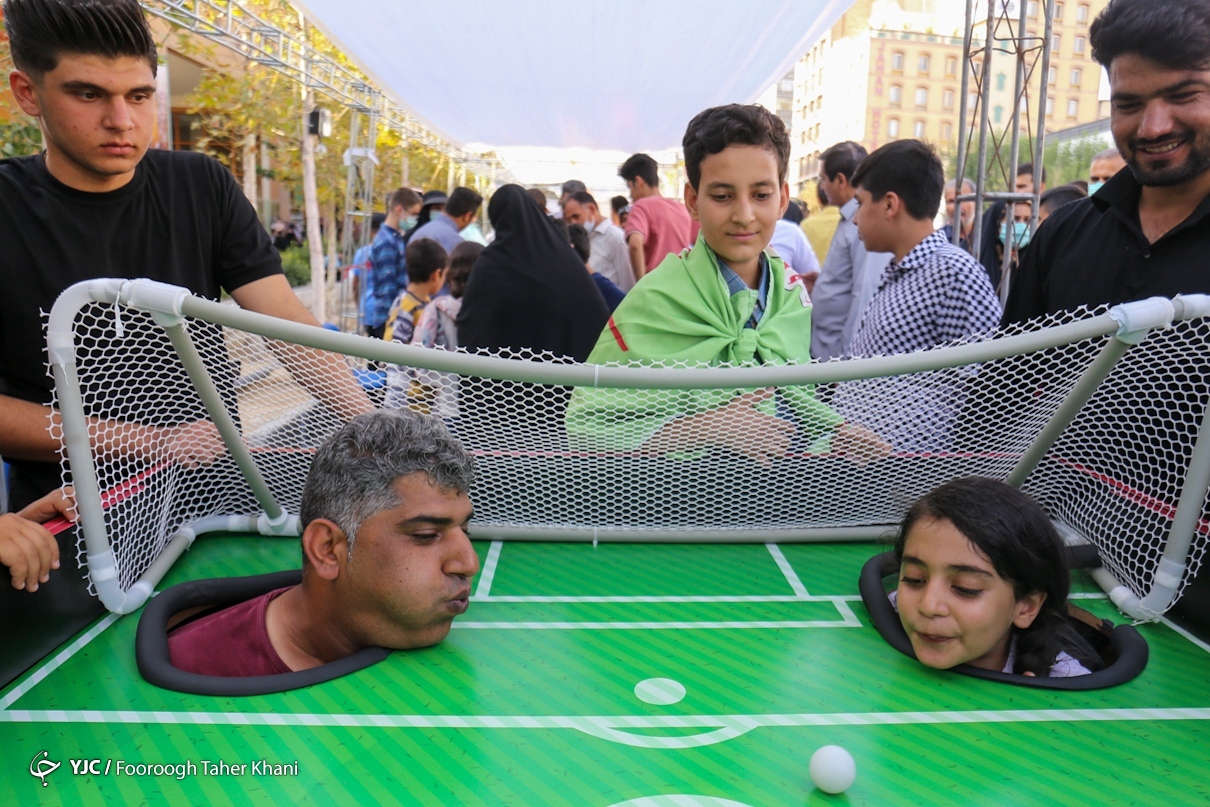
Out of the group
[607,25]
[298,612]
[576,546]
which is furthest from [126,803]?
[607,25]

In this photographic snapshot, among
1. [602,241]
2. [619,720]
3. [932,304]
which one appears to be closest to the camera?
[619,720]

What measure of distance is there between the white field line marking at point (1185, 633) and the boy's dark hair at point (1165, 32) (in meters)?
1.43

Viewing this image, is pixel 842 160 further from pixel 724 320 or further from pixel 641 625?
pixel 641 625

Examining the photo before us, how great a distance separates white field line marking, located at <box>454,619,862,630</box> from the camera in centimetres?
221

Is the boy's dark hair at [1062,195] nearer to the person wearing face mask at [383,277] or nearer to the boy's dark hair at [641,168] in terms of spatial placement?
the boy's dark hair at [641,168]

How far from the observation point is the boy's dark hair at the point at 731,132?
260cm

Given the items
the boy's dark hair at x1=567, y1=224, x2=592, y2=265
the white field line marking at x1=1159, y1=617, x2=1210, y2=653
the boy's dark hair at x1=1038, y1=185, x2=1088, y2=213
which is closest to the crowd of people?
the white field line marking at x1=1159, y1=617, x2=1210, y2=653

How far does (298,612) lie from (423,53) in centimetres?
829

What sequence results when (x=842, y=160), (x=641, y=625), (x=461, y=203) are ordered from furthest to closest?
(x=461, y=203), (x=842, y=160), (x=641, y=625)

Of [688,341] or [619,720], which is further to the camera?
[688,341]

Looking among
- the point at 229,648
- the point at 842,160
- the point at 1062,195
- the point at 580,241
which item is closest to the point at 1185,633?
the point at 229,648

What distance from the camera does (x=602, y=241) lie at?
7.95 m

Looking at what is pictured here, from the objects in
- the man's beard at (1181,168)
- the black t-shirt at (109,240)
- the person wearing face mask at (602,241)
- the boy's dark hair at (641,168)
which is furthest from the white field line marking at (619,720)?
the boy's dark hair at (641,168)

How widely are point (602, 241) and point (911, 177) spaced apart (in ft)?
14.6
